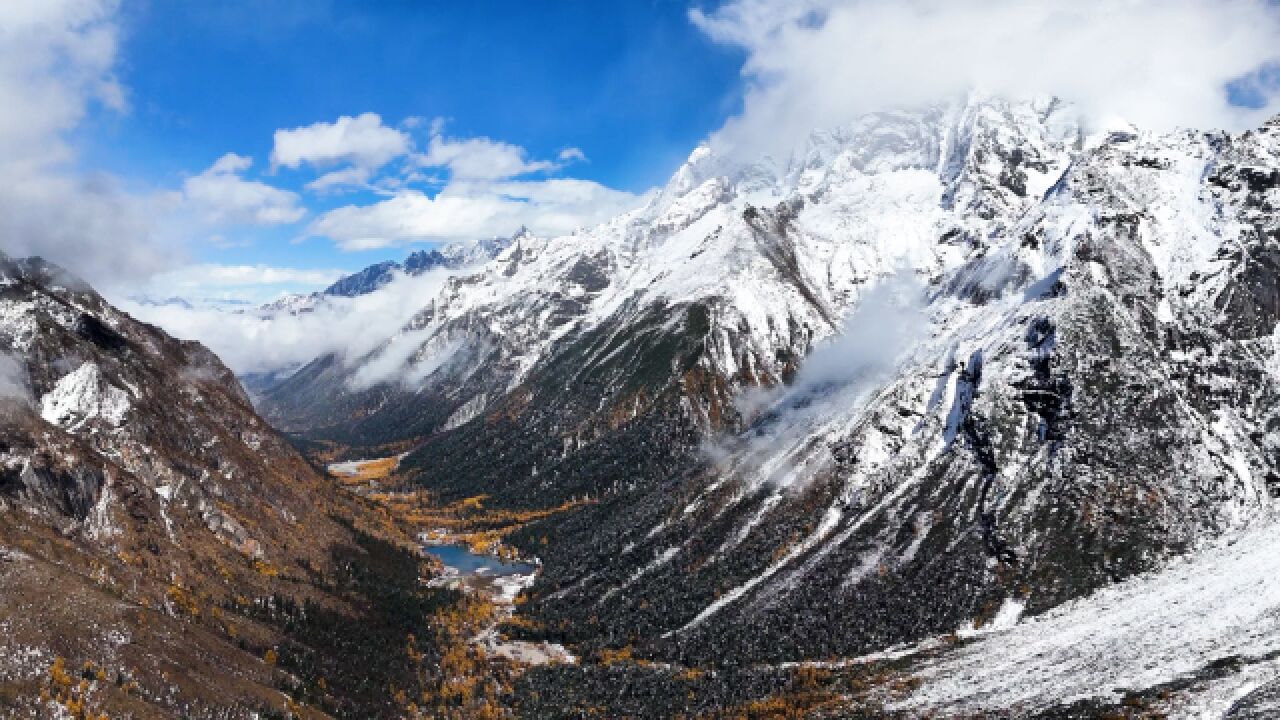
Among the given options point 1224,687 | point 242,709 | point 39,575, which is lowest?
point 1224,687

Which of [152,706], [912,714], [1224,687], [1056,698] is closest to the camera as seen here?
[1224,687]

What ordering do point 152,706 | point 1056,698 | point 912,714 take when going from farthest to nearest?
point 912,714 → point 1056,698 → point 152,706

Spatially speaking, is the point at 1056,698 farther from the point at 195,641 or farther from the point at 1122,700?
the point at 195,641

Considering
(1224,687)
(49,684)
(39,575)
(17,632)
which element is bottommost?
(1224,687)

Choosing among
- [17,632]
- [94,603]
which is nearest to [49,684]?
[17,632]

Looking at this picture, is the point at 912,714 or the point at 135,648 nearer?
the point at 135,648

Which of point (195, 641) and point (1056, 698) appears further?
point (195, 641)

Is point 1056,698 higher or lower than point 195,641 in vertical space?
lower

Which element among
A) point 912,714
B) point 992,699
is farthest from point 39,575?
point 992,699

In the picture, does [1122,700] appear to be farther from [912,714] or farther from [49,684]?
[49,684]
